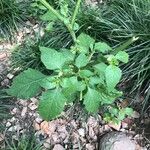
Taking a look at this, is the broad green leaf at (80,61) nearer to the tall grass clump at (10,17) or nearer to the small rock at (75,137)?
the small rock at (75,137)

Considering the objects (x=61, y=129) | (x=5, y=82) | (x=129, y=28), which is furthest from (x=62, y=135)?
(x=129, y=28)

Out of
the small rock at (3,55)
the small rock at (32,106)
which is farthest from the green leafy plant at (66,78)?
the small rock at (3,55)

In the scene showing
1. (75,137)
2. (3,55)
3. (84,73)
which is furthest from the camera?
(3,55)

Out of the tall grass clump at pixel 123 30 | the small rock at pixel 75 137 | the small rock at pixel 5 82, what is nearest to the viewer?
the small rock at pixel 75 137

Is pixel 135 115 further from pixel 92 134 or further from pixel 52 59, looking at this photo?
pixel 52 59

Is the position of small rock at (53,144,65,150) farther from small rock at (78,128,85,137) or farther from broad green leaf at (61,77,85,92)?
broad green leaf at (61,77,85,92)
